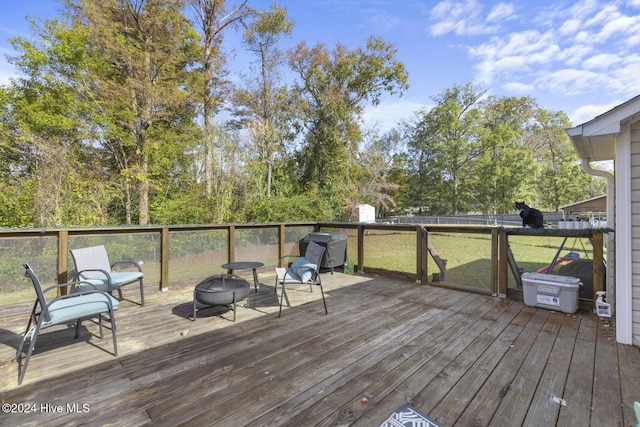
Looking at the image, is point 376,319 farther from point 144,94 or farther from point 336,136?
point 336,136

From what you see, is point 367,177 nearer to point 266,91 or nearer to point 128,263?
point 266,91

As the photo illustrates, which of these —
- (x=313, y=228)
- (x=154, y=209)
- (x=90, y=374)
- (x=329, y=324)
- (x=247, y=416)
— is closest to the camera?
A: (x=247, y=416)

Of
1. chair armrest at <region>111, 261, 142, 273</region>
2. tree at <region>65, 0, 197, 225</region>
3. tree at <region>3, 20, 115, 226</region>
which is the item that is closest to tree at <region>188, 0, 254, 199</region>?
tree at <region>65, 0, 197, 225</region>

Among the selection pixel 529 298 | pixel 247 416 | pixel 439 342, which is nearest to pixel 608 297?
pixel 529 298

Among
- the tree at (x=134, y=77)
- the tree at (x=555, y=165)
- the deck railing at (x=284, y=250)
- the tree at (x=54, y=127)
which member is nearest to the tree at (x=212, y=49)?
the tree at (x=134, y=77)

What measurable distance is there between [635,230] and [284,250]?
475 centimetres

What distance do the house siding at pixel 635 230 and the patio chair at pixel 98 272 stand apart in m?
5.23

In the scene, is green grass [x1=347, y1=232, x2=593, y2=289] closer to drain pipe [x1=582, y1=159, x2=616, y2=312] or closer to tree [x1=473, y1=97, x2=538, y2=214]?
drain pipe [x1=582, y1=159, x2=616, y2=312]

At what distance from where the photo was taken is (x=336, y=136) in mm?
13094

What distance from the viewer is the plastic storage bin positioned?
11.0 ft

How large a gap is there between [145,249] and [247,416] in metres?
3.40

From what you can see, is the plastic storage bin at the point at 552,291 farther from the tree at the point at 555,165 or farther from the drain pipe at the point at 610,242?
the tree at the point at 555,165

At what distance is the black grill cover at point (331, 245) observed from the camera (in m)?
5.45

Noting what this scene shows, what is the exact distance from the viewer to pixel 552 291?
344 centimetres
